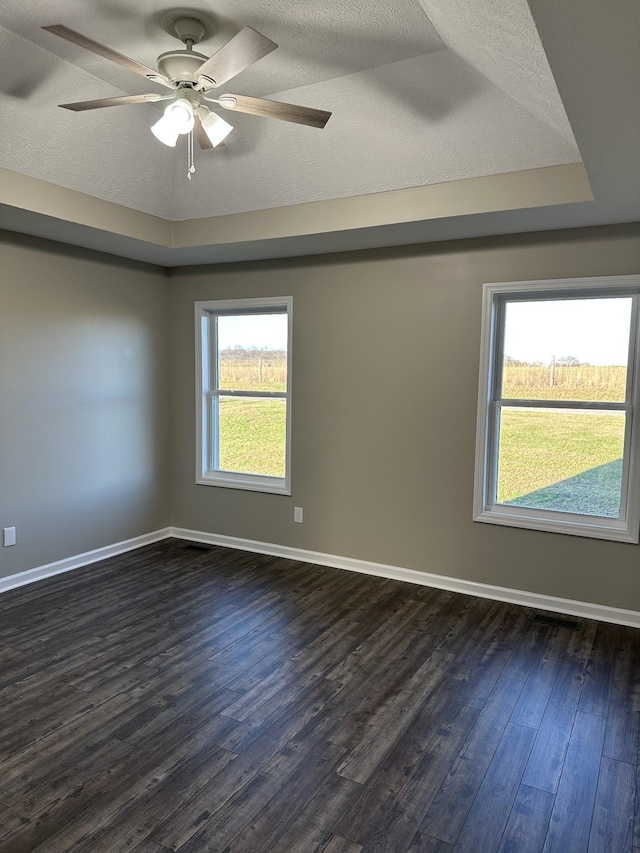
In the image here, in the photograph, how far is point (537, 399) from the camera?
380cm

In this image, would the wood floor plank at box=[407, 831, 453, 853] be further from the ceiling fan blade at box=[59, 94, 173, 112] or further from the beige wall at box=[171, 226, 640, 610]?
the ceiling fan blade at box=[59, 94, 173, 112]

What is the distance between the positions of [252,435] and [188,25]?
3093mm

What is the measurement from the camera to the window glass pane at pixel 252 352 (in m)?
4.72

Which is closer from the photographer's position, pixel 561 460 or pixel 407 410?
pixel 561 460

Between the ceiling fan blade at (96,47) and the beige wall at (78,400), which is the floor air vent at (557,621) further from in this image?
the ceiling fan blade at (96,47)

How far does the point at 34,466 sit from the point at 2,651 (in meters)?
1.38

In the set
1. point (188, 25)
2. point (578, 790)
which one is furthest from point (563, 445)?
point (188, 25)

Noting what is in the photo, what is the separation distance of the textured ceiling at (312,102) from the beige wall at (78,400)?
32.4 inches

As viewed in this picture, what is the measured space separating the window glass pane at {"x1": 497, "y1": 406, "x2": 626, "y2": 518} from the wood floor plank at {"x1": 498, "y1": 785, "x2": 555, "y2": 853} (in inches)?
80.5

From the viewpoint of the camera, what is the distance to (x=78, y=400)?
4305 millimetres

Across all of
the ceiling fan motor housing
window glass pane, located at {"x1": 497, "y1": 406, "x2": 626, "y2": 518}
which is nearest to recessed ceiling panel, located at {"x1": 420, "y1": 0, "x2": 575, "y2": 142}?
the ceiling fan motor housing

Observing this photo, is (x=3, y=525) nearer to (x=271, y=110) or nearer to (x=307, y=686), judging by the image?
(x=307, y=686)

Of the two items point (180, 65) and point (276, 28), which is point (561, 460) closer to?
point (276, 28)

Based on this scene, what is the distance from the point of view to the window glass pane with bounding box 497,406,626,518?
11.9 feet
